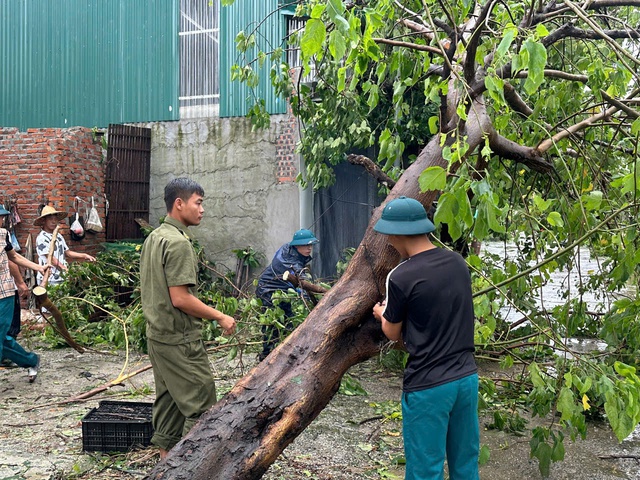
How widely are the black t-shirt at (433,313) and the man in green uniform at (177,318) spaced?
1.21 metres

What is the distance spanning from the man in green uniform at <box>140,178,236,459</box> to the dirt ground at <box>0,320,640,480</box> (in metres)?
0.70

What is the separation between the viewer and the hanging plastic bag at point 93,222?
1070 cm

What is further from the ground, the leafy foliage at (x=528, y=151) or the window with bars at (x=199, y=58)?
the window with bars at (x=199, y=58)

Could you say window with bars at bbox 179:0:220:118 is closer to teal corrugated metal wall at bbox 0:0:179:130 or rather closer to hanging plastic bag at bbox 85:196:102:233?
teal corrugated metal wall at bbox 0:0:179:130

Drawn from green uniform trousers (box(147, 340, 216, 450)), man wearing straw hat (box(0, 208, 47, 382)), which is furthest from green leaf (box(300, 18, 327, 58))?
man wearing straw hat (box(0, 208, 47, 382))

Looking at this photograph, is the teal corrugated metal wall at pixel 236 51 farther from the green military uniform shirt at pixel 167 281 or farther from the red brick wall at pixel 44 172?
the green military uniform shirt at pixel 167 281

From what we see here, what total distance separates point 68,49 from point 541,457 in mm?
11324

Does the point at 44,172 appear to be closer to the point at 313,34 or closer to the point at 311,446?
the point at 311,446

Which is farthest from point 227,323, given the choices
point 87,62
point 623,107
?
point 87,62

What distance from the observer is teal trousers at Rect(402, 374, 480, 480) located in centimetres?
327

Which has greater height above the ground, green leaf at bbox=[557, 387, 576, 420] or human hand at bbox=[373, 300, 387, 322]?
human hand at bbox=[373, 300, 387, 322]

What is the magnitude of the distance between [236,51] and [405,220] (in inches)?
334

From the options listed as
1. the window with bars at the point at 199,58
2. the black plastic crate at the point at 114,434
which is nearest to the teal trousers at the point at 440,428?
the black plastic crate at the point at 114,434

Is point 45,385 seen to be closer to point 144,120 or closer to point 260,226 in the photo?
point 260,226
